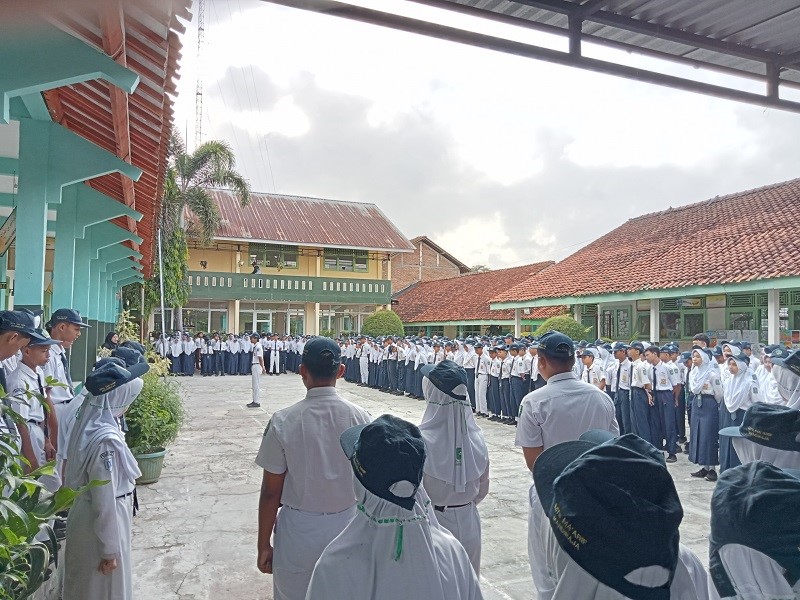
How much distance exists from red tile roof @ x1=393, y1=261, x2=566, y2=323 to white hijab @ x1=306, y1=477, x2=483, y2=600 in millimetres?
22774

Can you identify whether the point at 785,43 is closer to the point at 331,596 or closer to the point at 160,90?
the point at 331,596

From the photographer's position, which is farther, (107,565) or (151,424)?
(151,424)

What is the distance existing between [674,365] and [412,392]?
887 cm

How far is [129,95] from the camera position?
13.7 ft

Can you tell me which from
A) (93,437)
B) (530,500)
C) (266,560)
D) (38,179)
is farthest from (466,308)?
(266,560)

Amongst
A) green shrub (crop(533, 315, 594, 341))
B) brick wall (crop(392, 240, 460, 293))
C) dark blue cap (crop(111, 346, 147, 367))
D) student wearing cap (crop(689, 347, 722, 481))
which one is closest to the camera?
dark blue cap (crop(111, 346, 147, 367))

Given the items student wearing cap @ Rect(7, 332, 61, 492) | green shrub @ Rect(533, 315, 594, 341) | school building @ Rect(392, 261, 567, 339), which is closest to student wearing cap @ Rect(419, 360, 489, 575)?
student wearing cap @ Rect(7, 332, 61, 492)

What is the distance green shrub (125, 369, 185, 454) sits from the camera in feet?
20.8

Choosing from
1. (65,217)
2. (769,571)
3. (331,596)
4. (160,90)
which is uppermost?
(160,90)

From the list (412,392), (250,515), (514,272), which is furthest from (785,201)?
(250,515)

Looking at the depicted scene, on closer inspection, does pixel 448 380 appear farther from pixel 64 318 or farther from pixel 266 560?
pixel 64 318

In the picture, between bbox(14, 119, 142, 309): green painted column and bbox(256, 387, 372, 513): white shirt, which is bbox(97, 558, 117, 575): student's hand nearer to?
bbox(256, 387, 372, 513): white shirt

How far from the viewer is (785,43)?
121 inches

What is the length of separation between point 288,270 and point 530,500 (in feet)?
91.1
